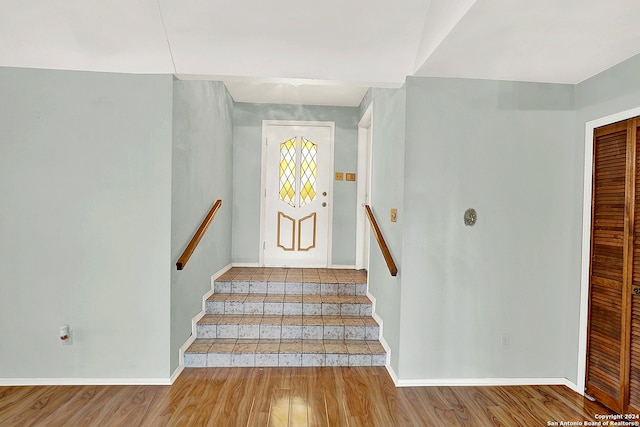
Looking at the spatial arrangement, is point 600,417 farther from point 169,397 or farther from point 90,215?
point 90,215

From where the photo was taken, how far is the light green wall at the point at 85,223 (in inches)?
96.0

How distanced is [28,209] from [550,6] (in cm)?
343

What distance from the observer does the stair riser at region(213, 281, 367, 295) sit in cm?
360

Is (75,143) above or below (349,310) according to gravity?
above

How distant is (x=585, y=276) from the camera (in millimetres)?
2463

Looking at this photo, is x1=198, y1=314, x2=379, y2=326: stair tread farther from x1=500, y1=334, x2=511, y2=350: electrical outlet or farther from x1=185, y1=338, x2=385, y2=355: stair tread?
x1=500, y1=334, x2=511, y2=350: electrical outlet

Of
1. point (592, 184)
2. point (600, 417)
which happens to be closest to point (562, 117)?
point (592, 184)

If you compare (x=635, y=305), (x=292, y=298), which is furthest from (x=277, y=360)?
(x=635, y=305)

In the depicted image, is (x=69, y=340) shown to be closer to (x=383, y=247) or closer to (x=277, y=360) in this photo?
(x=277, y=360)

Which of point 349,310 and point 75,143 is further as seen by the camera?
point 349,310

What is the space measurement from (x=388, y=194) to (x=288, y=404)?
5.86 ft

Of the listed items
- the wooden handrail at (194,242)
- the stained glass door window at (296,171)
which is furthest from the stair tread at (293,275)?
the stained glass door window at (296,171)

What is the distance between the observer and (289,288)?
3619 mm

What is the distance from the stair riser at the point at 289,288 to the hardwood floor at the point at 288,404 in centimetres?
104
